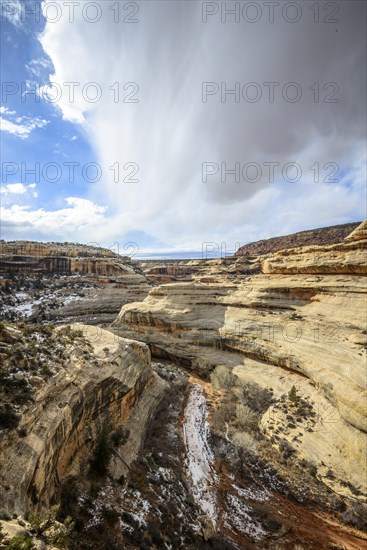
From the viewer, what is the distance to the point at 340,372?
50.5ft

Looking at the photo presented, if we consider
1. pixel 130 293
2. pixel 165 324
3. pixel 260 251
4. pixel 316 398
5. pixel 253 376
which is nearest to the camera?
pixel 316 398

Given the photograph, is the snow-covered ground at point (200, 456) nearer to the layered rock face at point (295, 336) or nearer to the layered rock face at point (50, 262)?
the layered rock face at point (295, 336)

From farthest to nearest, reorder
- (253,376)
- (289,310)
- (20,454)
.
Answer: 1. (289,310)
2. (253,376)
3. (20,454)

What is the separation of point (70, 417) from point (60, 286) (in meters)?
43.3

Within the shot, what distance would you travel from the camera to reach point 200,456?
48.4 ft

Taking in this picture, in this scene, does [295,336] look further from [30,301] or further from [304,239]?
[304,239]

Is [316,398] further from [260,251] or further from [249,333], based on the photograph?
[260,251]

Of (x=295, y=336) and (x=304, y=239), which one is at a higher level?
(x=304, y=239)

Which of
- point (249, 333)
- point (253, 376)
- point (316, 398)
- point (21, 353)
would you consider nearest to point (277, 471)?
point (316, 398)

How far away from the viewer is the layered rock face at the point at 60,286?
128ft

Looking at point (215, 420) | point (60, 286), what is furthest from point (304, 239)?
point (215, 420)

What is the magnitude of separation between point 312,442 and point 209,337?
13.1 metres

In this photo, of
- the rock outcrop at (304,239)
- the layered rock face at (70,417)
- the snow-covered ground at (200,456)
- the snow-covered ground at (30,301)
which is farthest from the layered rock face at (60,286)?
the rock outcrop at (304,239)

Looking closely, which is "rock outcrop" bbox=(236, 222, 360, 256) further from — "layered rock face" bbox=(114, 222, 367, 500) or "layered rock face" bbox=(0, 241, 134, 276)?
"layered rock face" bbox=(0, 241, 134, 276)
